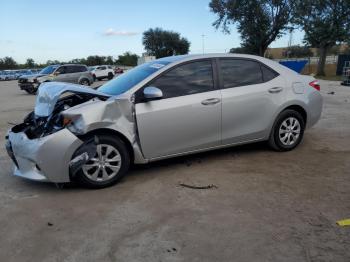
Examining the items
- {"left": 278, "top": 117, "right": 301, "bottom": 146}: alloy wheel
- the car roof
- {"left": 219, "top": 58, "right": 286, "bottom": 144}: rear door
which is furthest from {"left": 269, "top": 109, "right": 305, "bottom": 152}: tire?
the car roof

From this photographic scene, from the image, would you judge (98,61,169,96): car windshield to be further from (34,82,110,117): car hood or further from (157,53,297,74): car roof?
(34,82,110,117): car hood

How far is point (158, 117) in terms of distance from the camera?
14.6 feet

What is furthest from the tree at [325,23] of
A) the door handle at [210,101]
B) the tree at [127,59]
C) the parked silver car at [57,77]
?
the tree at [127,59]

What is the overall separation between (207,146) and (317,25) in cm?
3047

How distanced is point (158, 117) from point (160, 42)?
66343 mm

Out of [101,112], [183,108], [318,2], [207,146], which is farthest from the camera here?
[318,2]

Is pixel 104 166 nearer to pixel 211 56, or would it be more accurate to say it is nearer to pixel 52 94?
pixel 52 94

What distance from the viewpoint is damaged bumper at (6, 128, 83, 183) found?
4.03 meters

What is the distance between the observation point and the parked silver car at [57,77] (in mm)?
20522

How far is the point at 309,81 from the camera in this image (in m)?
5.69

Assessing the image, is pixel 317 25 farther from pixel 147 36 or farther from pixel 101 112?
pixel 147 36

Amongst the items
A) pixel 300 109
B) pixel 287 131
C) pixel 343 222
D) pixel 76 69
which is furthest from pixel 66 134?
pixel 76 69

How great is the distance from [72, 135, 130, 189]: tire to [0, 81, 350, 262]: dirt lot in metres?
0.12

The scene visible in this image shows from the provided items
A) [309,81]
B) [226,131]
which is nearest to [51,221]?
[226,131]
